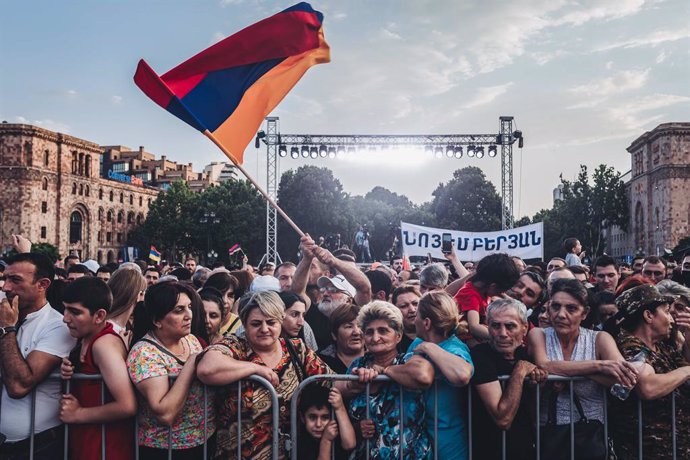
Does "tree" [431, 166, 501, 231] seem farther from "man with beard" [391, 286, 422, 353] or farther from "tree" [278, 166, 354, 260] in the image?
"man with beard" [391, 286, 422, 353]

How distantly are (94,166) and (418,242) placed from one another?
68.4 meters

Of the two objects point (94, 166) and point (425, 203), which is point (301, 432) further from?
point (94, 166)

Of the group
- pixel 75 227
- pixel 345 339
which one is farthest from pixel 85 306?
pixel 75 227

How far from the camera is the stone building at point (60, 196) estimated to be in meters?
61.8

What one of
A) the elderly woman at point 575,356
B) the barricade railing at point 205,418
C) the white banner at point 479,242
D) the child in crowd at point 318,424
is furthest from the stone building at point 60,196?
the elderly woman at point 575,356

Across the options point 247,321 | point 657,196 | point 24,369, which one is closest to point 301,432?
point 247,321

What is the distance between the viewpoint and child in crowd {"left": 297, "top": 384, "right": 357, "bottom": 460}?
337 cm

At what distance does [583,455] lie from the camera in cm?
336

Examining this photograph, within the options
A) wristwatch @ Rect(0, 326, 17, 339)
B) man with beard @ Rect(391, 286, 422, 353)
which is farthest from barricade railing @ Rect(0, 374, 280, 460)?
man with beard @ Rect(391, 286, 422, 353)

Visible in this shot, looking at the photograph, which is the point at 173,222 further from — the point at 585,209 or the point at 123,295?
the point at 123,295

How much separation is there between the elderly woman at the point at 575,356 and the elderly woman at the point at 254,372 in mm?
1456

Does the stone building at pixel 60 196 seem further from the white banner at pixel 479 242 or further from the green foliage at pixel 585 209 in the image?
the white banner at pixel 479 242

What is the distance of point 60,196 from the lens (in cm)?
6581

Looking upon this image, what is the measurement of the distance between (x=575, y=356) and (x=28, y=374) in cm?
324
